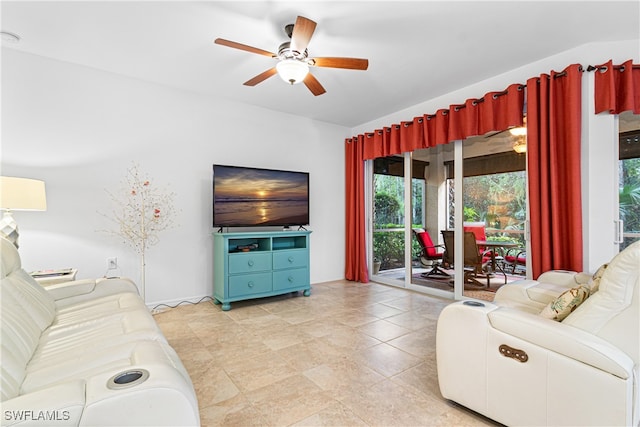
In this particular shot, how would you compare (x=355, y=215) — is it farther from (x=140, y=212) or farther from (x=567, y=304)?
(x=567, y=304)

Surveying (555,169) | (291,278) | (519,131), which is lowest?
(291,278)

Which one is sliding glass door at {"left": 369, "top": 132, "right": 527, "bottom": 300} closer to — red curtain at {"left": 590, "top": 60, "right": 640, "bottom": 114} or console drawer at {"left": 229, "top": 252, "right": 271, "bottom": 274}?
red curtain at {"left": 590, "top": 60, "right": 640, "bottom": 114}

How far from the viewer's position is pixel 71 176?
2.92 m

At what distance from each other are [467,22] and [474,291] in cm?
286

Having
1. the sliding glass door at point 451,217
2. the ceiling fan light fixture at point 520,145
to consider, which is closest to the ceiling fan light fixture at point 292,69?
the sliding glass door at point 451,217

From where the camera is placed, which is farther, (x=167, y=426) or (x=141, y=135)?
(x=141, y=135)

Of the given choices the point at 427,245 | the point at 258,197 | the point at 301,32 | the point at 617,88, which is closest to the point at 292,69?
the point at 301,32

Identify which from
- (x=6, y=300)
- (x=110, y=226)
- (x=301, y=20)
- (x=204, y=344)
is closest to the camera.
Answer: (x=6, y=300)

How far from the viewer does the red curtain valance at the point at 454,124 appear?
2.95 m

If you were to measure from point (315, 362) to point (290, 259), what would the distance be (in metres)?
1.76

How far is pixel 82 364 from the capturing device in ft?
3.63

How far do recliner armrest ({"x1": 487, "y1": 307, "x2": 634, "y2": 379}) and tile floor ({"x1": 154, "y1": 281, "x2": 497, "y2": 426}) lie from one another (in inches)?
22.0

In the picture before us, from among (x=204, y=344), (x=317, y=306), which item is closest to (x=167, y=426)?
(x=204, y=344)

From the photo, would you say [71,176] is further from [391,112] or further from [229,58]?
[391,112]
